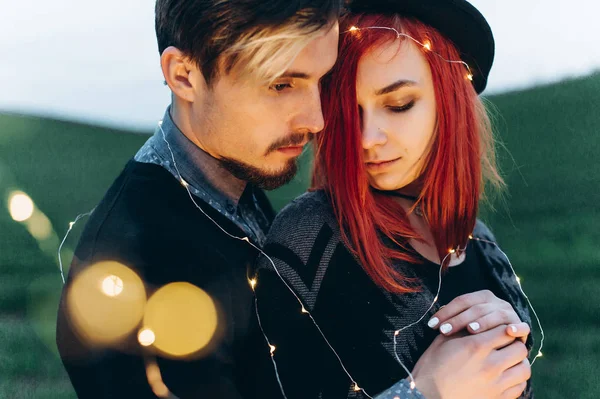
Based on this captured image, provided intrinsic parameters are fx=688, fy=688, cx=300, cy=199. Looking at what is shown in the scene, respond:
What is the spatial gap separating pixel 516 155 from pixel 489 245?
3611mm

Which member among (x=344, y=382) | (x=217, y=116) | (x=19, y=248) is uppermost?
(x=217, y=116)

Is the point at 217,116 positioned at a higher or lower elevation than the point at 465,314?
higher

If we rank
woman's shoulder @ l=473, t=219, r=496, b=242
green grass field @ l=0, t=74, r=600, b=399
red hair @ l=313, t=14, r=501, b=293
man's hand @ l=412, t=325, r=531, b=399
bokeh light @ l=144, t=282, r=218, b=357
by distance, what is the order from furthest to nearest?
green grass field @ l=0, t=74, r=600, b=399 → woman's shoulder @ l=473, t=219, r=496, b=242 → red hair @ l=313, t=14, r=501, b=293 → man's hand @ l=412, t=325, r=531, b=399 → bokeh light @ l=144, t=282, r=218, b=357

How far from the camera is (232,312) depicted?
187cm

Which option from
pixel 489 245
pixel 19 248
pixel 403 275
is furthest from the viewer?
pixel 19 248

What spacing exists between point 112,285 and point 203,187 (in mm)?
418

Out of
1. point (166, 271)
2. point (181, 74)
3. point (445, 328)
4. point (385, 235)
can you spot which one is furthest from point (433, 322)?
point (181, 74)

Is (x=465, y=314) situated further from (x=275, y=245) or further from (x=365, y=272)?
(x=275, y=245)

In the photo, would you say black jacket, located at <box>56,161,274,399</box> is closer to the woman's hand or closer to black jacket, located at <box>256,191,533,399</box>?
black jacket, located at <box>256,191,533,399</box>

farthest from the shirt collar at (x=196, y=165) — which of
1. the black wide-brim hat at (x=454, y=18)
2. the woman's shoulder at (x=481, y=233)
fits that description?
the woman's shoulder at (x=481, y=233)

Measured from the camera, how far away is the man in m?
1.79

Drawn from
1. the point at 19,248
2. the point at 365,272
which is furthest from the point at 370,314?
the point at 19,248

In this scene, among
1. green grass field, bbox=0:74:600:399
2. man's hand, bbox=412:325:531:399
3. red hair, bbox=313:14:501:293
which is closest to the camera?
man's hand, bbox=412:325:531:399

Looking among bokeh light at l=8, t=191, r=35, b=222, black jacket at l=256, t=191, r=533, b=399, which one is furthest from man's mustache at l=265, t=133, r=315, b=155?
bokeh light at l=8, t=191, r=35, b=222
